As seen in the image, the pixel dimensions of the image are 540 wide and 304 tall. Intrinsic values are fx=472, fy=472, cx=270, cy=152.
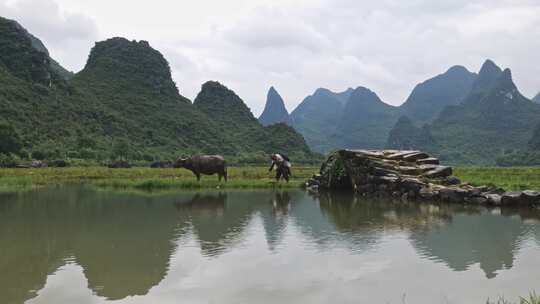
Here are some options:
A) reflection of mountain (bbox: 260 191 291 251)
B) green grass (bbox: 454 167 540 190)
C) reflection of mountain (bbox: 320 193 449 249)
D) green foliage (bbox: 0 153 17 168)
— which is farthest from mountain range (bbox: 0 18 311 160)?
reflection of mountain (bbox: 320 193 449 249)

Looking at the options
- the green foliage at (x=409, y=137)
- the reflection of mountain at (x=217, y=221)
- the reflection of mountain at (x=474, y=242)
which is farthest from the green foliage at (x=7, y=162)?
the green foliage at (x=409, y=137)

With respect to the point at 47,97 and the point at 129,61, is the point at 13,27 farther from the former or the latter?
the point at 129,61

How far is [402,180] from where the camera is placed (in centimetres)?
→ 2342

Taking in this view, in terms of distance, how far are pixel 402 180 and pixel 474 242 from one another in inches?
470

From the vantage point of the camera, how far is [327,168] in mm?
29953

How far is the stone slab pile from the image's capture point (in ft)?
65.3

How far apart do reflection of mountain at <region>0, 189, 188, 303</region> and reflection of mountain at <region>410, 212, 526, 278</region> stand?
5878 mm

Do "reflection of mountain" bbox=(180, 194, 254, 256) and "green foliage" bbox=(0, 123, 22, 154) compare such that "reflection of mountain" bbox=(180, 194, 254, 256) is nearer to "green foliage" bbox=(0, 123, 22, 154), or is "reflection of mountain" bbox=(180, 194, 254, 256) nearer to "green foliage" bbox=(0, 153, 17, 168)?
"green foliage" bbox=(0, 153, 17, 168)

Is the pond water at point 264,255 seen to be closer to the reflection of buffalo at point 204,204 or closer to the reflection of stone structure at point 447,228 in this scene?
the reflection of stone structure at point 447,228

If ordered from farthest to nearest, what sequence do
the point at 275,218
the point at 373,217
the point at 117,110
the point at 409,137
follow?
1. the point at 409,137
2. the point at 117,110
3. the point at 373,217
4. the point at 275,218

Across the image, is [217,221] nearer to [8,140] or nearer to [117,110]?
[8,140]

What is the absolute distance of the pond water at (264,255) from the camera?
7551mm

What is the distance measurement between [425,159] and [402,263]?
63.0ft

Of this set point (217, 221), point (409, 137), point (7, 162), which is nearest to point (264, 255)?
point (217, 221)
